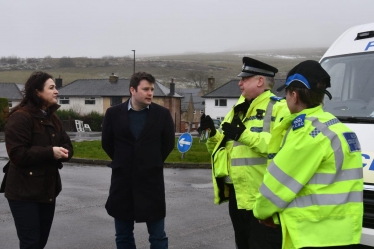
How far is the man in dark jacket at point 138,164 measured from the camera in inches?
207

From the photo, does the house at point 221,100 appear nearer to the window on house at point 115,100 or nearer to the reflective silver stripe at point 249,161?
the window on house at point 115,100

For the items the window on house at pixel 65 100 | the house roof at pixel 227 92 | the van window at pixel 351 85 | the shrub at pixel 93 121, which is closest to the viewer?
the van window at pixel 351 85

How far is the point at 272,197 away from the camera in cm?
334

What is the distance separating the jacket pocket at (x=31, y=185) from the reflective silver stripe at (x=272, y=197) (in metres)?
2.37

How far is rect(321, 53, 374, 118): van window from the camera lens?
545 cm

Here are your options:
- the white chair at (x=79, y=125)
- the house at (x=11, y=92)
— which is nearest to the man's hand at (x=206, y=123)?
the white chair at (x=79, y=125)

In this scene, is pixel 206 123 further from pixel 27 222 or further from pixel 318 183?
pixel 27 222

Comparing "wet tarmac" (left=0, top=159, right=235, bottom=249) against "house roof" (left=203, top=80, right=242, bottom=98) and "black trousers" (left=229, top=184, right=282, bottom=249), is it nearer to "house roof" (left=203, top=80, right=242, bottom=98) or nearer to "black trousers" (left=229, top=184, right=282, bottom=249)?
"black trousers" (left=229, top=184, right=282, bottom=249)

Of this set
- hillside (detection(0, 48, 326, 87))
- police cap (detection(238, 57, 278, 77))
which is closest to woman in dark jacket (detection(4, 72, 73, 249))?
police cap (detection(238, 57, 278, 77))

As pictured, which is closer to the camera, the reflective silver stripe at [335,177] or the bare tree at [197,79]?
the reflective silver stripe at [335,177]

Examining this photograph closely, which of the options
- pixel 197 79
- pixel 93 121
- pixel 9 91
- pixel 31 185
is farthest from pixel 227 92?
pixel 31 185

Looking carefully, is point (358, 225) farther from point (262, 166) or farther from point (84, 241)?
point (84, 241)

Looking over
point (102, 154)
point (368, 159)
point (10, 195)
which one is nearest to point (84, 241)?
point (10, 195)

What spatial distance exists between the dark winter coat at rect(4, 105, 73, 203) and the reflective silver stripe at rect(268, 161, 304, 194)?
2.35 meters
